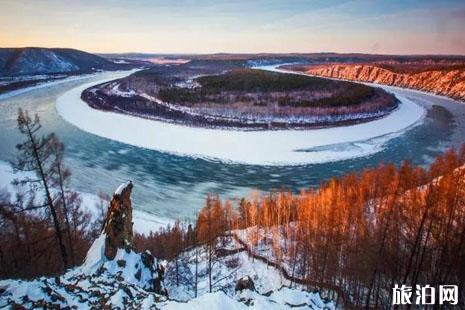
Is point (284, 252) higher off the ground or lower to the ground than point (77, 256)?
lower

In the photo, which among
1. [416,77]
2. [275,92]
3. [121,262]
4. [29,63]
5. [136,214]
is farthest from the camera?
[29,63]

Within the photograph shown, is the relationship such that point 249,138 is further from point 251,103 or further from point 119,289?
point 119,289

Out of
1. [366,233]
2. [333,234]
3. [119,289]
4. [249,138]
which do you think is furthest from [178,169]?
[119,289]

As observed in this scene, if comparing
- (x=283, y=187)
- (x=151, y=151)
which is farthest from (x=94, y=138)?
(x=283, y=187)

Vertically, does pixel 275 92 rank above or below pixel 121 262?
below

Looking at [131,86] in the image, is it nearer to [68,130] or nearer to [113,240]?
[68,130]

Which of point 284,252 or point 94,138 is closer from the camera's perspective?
point 284,252

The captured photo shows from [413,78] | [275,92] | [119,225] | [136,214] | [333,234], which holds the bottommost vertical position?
[136,214]
